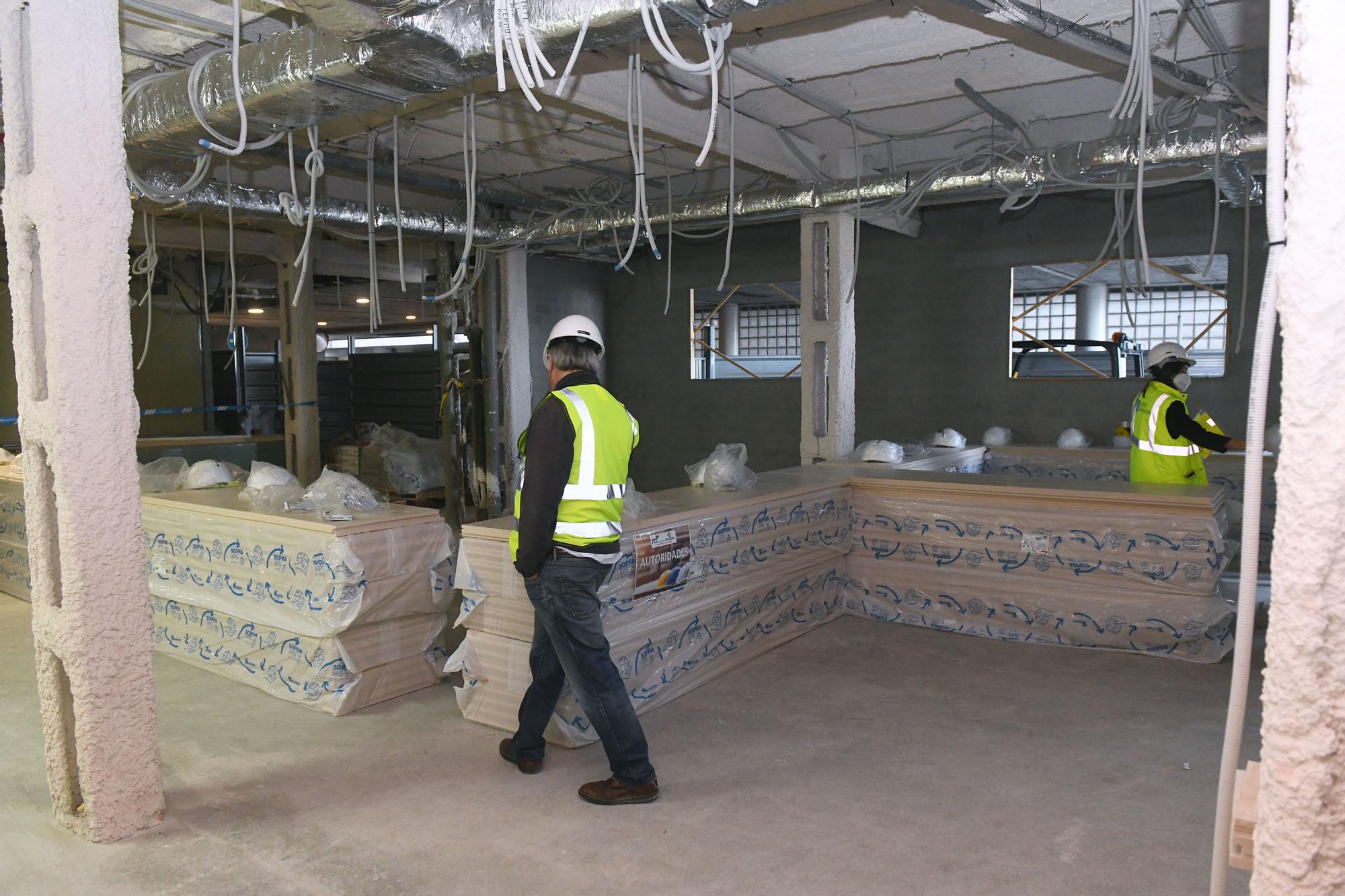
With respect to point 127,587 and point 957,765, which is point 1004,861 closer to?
point 957,765

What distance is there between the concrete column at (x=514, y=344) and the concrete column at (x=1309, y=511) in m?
7.32

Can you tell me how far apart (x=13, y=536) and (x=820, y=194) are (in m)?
5.71

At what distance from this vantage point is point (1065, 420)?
7.91 metres

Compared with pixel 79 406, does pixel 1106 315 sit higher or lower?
higher

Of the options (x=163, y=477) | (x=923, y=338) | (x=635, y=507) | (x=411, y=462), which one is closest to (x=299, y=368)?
(x=411, y=462)

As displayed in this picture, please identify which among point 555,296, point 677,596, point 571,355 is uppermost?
point 555,296

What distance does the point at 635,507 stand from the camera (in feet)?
12.9

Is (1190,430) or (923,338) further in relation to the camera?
(923,338)

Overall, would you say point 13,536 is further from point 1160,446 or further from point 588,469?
point 1160,446

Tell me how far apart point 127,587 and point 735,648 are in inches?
101

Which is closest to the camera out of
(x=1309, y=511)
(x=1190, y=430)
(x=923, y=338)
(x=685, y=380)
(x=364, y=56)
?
(x=1309, y=511)

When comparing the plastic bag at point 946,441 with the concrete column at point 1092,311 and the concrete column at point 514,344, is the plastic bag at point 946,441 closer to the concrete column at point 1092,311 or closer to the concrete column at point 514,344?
the concrete column at point 514,344

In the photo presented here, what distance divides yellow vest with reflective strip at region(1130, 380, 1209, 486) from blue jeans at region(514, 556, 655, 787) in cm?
342

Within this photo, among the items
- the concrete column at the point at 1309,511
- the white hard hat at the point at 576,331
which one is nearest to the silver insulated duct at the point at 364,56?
the white hard hat at the point at 576,331
